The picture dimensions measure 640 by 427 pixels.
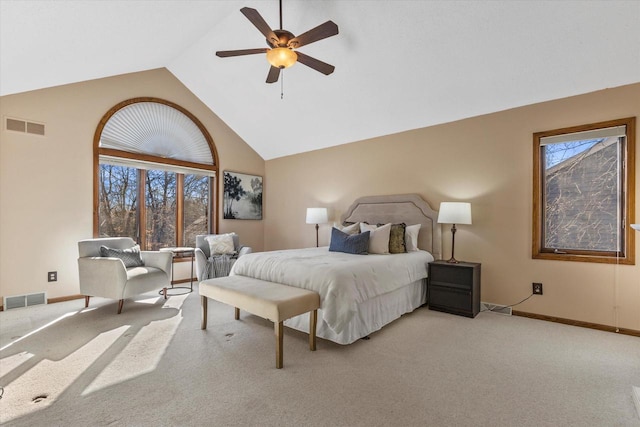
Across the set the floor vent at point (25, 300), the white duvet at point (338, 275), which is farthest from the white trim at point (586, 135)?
the floor vent at point (25, 300)

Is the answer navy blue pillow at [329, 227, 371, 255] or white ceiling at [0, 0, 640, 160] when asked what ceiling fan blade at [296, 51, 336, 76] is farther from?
navy blue pillow at [329, 227, 371, 255]

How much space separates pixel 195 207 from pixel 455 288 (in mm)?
4427

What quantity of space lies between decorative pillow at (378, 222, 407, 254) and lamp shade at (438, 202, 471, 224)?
530 mm

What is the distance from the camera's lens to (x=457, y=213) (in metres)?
3.56

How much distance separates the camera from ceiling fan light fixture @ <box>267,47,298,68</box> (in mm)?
2699

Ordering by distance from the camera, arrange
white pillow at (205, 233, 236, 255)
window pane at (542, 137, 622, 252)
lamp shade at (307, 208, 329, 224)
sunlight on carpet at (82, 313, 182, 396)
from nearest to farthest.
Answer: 1. sunlight on carpet at (82, 313, 182, 396)
2. window pane at (542, 137, 622, 252)
3. white pillow at (205, 233, 236, 255)
4. lamp shade at (307, 208, 329, 224)

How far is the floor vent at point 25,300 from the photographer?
11.6 feet

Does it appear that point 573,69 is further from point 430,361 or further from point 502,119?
point 430,361

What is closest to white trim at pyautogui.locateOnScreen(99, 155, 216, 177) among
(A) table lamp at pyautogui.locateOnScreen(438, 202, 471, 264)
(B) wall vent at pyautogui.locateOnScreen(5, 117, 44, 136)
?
(B) wall vent at pyautogui.locateOnScreen(5, 117, 44, 136)

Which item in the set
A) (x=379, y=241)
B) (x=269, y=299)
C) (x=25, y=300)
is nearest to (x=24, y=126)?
(x=25, y=300)

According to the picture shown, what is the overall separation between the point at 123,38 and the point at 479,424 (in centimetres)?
463

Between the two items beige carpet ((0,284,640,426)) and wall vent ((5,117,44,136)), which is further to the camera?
wall vent ((5,117,44,136))

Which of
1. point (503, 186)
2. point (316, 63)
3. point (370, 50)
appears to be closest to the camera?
point (316, 63)

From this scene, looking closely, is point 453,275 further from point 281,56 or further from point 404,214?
point 281,56
